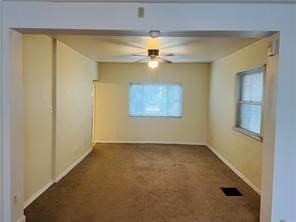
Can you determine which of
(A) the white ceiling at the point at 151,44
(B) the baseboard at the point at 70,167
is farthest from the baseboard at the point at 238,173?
(B) the baseboard at the point at 70,167

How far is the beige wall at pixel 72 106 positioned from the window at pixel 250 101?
10.5ft

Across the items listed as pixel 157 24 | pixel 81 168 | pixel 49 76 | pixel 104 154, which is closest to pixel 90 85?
pixel 104 154

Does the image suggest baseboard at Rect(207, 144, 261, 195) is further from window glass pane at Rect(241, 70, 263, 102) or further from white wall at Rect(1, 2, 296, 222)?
white wall at Rect(1, 2, 296, 222)

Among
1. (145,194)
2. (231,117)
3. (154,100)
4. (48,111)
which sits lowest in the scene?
(145,194)

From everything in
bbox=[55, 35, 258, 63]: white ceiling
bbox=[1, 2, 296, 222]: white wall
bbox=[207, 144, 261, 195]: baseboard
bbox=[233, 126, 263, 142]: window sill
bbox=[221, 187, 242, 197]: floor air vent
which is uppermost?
bbox=[55, 35, 258, 63]: white ceiling

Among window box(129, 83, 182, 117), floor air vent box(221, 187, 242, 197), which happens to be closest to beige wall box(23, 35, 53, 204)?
floor air vent box(221, 187, 242, 197)

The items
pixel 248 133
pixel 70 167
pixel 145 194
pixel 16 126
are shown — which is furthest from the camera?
pixel 70 167

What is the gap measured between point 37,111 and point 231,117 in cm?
388

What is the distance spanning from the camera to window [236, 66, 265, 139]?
16.5 feet

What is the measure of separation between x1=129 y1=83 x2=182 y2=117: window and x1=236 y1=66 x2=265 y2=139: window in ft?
10.0

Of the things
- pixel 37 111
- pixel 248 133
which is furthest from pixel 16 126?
pixel 248 133

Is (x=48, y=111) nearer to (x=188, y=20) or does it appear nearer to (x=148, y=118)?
(x=188, y=20)

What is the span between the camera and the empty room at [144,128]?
396 centimetres

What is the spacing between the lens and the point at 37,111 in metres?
4.26
